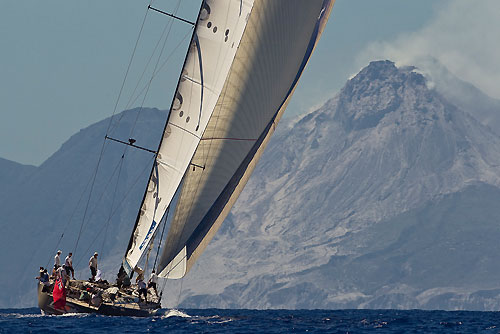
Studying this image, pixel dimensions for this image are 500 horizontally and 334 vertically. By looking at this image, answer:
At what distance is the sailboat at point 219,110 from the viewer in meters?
43.1

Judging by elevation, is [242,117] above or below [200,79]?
below

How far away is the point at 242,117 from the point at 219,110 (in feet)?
3.50

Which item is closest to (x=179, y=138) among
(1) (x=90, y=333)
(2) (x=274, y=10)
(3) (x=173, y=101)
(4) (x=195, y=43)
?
(3) (x=173, y=101)

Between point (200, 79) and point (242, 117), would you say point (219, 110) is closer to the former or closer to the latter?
point (242, 117)

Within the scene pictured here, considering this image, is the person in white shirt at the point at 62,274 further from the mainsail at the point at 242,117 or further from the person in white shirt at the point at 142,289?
the mainsail at the point at 242,117

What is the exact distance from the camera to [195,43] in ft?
142

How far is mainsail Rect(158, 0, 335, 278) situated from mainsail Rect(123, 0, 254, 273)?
1.88 feet

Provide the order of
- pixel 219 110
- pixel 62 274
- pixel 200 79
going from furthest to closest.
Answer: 1. pixel 62 274
2. pixel 219 110
3. pixel 200 79

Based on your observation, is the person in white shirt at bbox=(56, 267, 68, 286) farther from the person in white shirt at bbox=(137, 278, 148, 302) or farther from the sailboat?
the person in white shirt at bbox=(137, 278, 148, 302)

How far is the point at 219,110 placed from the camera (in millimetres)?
44250

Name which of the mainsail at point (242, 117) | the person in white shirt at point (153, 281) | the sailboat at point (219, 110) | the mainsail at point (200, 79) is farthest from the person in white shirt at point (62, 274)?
the mainsail at point (200, 79)

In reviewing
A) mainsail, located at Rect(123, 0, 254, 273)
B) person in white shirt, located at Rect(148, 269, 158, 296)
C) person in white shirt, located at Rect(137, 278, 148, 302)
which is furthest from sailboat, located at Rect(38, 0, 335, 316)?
person in white shirt, located at Rect(137, 278, 148, 302)

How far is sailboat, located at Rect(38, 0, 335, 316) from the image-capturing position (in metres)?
43.1

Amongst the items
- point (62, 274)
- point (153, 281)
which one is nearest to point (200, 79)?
point (153, 281)
